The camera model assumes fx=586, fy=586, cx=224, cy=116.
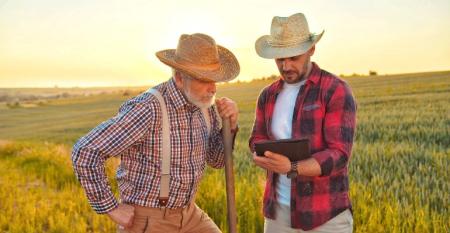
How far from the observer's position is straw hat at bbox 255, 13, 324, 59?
3754mm

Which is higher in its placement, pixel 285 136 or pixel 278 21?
pixel 278 21

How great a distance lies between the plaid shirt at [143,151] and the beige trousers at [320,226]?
0.61 meters

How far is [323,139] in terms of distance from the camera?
3.74 metres

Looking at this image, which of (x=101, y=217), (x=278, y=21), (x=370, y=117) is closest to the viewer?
(x=278, y=21)

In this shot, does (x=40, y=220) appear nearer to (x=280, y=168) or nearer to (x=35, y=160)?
(x=280, y=168)

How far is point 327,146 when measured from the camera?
3.72 m

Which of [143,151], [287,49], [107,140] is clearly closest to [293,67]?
[287,49]

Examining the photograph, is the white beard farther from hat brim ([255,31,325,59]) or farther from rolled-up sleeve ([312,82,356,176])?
rolled-up sleeve ([312,82,356,176])

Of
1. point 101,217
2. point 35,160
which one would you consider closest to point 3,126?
point 35,160

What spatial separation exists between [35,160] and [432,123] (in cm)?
972

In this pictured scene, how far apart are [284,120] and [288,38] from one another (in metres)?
0.54

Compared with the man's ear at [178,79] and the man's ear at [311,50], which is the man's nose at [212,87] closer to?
the man's ear at [178,79]

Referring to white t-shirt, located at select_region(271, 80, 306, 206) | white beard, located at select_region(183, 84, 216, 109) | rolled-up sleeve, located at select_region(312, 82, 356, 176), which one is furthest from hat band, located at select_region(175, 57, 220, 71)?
rolled-up sleeve, located at select_region(312, 82, 356, 176)

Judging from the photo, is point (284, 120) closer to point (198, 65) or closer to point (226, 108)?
point (226, 108)
